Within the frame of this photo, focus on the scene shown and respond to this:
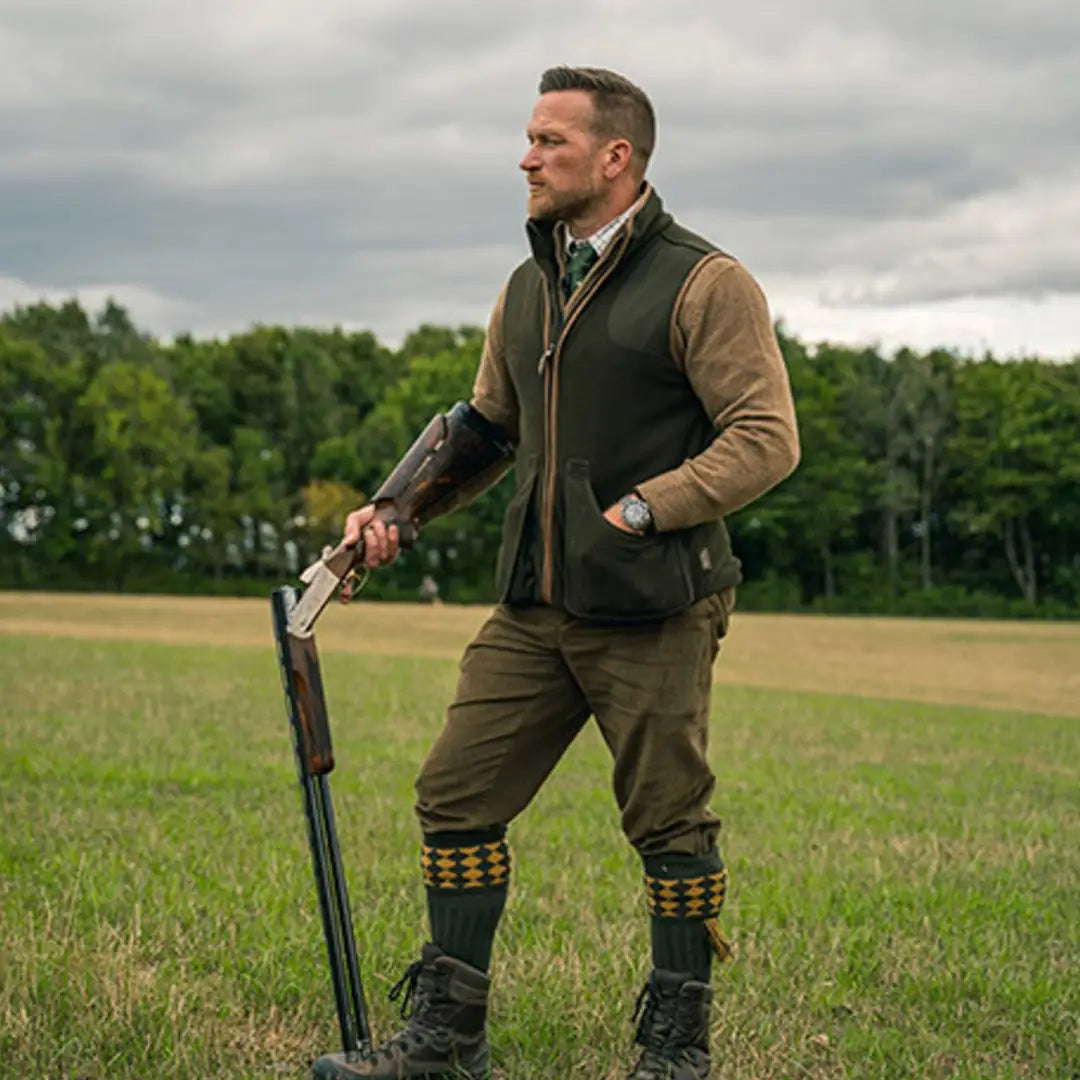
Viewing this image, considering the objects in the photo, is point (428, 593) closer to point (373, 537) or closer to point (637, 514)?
point (373, 537)

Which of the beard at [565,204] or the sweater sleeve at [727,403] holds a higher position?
the beard at [565,204]

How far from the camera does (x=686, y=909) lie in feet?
14.9

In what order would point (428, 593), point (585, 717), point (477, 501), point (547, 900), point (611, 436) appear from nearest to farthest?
point (611, 436) → point (585, 717) → point (547, 900) → point (428, 593) → point (477, 501)

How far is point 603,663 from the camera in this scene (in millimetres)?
4516

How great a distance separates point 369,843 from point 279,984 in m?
3.47

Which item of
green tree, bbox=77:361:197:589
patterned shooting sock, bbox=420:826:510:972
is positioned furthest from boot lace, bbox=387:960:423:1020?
green tree, bbox=77:361:197:589

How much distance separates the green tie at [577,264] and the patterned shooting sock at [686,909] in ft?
5.20

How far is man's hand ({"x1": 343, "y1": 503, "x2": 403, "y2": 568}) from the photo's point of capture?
4.59 meters

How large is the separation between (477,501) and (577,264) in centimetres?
7371

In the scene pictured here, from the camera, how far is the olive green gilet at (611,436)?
439 centimetres

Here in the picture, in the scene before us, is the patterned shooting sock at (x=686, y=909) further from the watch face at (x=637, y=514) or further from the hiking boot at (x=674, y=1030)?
the watch face at (x=637, y=514)

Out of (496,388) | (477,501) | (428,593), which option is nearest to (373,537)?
(496,388)

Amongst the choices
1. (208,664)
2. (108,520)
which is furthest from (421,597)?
(208,664)

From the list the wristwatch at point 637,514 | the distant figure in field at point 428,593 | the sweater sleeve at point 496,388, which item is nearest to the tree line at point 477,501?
the distant figure in field at point 428,593
